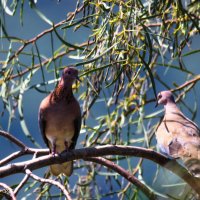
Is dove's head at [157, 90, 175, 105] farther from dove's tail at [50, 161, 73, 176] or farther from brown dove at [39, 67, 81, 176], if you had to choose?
dove's tail at [50, 161, 73, 176]

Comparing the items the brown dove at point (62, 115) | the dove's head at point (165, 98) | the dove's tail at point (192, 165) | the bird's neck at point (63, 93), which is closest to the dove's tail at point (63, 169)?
the brown dove at point (62, 115)

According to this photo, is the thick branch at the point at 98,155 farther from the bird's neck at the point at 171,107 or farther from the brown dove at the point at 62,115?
the bird's neck at the point at 171,107

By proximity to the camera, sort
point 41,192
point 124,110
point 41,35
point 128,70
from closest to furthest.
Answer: point 128,70 < point 41,35 < point 41,192 < point 124,110

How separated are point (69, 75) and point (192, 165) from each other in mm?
764

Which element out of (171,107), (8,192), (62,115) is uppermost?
(171,107)

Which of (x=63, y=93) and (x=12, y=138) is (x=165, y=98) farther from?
(x=12, y=138)

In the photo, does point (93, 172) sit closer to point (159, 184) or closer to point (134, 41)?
point (134, 41)

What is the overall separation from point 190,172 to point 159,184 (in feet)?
1.80

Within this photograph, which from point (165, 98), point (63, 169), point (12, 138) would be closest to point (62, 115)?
point (63, 169)

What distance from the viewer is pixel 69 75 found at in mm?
2523

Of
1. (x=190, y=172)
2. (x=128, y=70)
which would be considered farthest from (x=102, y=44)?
(x=190, y=172)

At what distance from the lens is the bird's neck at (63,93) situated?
2.52 meters

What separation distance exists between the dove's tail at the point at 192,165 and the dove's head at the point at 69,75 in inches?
22.7

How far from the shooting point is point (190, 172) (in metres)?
1.70
